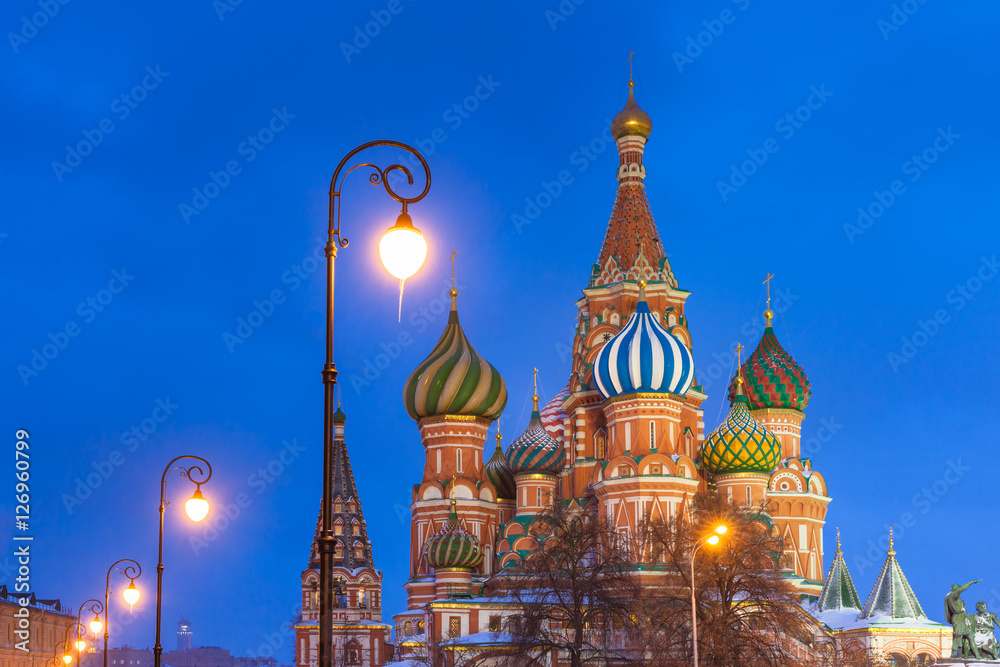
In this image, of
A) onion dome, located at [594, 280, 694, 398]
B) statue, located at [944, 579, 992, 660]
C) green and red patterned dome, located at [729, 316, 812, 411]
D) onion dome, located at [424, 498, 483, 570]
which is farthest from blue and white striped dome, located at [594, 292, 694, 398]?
statue, located at [944, 579, 992, 660]

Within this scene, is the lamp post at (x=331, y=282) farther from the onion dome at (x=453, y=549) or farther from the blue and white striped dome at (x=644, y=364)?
the onion dome at (x=453, y=549)

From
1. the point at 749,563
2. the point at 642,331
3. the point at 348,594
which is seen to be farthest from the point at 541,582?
the point at 348,594

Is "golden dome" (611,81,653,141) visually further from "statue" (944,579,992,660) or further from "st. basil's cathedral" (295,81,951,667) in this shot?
"statue" (944,579,992,660)

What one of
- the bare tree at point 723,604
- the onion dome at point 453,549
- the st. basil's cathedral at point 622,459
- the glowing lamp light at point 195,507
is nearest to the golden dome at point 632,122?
the st. basil's cathedral at point 622,459

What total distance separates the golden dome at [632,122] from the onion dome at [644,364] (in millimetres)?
11381

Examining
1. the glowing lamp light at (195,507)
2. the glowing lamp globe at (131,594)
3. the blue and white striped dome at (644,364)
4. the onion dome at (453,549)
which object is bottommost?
the glowing lamp globe at (131,594)

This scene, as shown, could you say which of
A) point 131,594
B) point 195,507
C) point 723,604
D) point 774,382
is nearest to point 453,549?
point 723,604

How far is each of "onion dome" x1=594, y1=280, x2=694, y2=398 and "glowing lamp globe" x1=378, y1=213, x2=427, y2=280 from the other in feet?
123

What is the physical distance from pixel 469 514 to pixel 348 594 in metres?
13.8

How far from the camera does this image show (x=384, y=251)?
1102 cm

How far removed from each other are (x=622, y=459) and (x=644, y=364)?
3.72 m

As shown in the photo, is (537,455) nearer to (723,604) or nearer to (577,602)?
(577,602)

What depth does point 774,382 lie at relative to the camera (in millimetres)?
60594

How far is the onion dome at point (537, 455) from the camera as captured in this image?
5425cm
